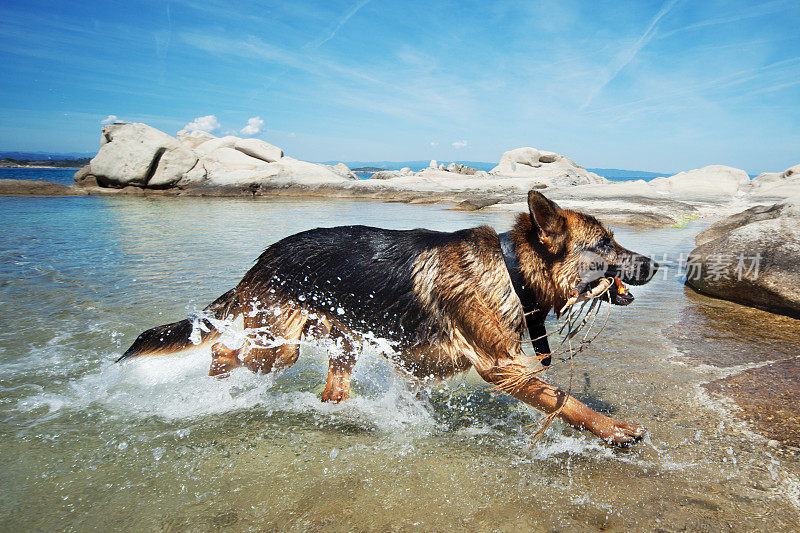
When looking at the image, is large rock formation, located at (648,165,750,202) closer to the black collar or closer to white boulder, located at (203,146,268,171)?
the black collar

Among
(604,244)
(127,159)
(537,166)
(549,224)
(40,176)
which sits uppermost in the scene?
(537,166)

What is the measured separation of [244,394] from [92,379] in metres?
1.41

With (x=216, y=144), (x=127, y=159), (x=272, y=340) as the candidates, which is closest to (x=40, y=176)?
(x=216, y=144)

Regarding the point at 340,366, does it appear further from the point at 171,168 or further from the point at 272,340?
the point at 171,168

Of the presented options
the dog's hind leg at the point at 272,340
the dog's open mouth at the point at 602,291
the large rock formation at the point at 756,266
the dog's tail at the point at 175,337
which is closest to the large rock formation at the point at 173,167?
the large rock formation at the point at 756,266

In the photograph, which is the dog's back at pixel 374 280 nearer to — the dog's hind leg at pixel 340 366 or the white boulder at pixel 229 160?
the dog's hind leg at pixel 340 366

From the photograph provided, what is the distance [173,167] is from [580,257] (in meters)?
29.1

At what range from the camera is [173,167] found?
27.4 meters

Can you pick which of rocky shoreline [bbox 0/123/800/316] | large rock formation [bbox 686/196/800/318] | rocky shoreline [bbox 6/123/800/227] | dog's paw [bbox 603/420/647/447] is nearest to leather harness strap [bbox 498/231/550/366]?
dog's paw [bbox 603/420/647/447]

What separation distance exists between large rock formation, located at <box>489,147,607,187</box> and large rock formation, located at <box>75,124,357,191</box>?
18.3 meters

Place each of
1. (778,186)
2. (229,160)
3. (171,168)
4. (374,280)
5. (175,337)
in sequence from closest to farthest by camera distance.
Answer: (374,280) → (175,337) → (778,186) → (171,168) → (229,160)

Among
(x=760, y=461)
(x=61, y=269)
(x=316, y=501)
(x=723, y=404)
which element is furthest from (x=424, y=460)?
(x=61, y=269)

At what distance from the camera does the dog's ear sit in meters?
3.21

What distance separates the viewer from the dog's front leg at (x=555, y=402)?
293 cm
